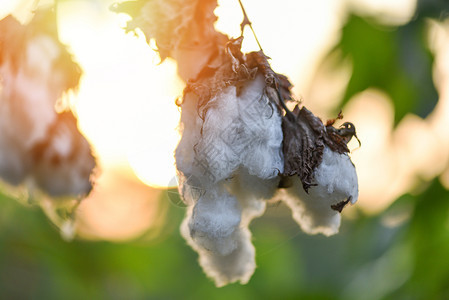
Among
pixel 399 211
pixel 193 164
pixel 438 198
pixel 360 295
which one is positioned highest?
pixel 193 164

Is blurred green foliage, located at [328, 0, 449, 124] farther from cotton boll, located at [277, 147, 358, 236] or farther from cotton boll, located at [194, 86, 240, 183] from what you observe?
cotton boll, located at [194, 86, 240, 183]

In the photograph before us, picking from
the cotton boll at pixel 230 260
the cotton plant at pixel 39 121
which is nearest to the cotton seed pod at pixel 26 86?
the cotton plant at pixel 39 121

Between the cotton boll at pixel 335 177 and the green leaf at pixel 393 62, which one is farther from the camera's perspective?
the green leaf at pixel 393 62

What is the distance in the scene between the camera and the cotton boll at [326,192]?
940 mm

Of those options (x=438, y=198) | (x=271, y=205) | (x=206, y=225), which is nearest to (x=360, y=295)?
(x=438, y=198)

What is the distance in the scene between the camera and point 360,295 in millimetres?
2104

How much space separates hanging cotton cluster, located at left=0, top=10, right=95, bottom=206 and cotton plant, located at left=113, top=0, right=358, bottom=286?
0.20 meters

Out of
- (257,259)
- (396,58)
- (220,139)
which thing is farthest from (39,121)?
(257,259)

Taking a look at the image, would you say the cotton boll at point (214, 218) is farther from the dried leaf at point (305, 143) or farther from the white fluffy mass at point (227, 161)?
the dried leaf at point (305, 143)

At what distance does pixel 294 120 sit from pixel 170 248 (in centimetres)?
323

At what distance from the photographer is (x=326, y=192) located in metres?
0.95

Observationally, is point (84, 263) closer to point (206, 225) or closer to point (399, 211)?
point (399, 211)

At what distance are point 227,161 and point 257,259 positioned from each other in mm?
2739

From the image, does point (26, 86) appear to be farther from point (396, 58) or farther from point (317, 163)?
point (396, 58)
